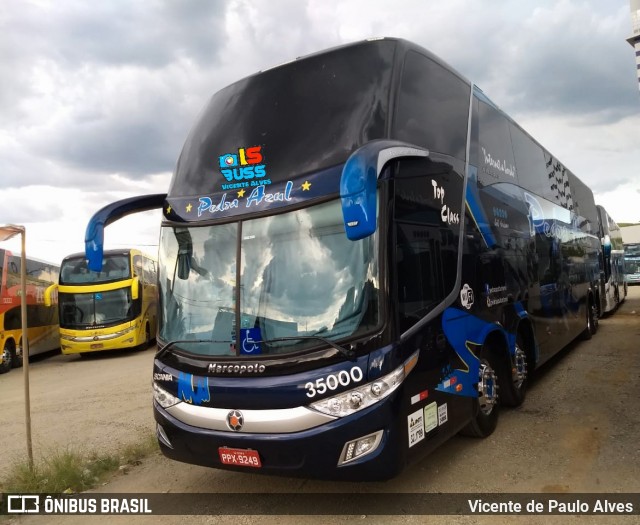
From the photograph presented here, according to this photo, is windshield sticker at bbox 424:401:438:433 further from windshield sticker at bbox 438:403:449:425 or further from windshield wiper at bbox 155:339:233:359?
windshield wiper at bbox 155:339:233:359

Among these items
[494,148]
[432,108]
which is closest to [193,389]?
[432,108]

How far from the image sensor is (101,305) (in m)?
17.7

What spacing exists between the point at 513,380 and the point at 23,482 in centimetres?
522

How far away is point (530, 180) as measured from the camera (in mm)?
8117

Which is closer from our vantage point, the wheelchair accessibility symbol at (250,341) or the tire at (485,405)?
the wheelchair accessibility symbol at (250,341)

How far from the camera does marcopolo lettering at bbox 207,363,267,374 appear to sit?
4086mm

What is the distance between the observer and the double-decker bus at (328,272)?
3.91 metres

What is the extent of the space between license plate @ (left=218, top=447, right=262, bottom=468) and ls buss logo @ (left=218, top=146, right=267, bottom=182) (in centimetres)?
213

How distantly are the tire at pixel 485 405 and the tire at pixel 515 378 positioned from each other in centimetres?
47

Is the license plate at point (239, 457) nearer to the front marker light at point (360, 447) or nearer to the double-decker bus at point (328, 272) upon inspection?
the double-decker bus at point (328, 272)

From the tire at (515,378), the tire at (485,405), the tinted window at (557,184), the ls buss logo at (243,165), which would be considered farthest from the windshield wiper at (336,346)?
the tinted window at (557,184)

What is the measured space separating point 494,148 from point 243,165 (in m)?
3.33

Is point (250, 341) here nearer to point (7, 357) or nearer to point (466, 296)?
point (466, 296)

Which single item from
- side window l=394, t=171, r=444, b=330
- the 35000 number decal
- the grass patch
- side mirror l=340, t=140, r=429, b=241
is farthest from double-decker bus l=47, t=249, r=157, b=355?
side mirror l=340, t=140, r=429, b=241
